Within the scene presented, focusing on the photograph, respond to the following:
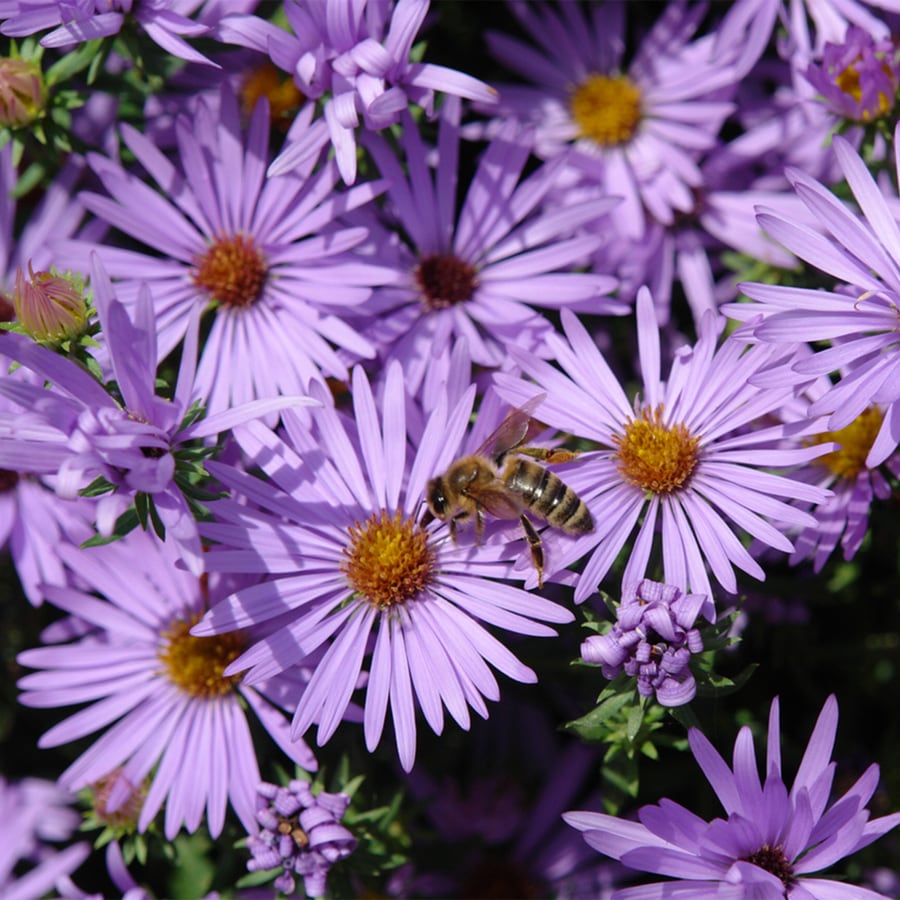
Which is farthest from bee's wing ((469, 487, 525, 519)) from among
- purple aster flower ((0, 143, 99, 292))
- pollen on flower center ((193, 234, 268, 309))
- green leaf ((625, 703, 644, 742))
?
purple aster flower ((0, 143, 99, 292))

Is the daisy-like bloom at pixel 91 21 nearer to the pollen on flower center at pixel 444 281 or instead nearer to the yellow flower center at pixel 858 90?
the pollen on flower center at pixel 444 281

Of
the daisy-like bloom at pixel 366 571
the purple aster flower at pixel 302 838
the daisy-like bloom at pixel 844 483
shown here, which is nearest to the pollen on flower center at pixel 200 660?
the daisy-like bloom at pixel 366 571

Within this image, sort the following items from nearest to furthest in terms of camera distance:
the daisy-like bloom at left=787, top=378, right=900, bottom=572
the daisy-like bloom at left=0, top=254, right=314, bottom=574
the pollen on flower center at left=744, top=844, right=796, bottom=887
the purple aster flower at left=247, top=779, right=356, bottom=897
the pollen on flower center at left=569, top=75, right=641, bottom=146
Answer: the daisy-like bloom at left=0, top=254, right=314, bottom=574 < the pollen on flower center at left=744, top=844, right=796, bottom=887 < the purple aster flower at left=247, top=779, right=356, bottom=897 < the daisy-like bloom at left=787, top=378, right=900, bottom=572 < the pollen on flower center at left=569, top=75, right=641, bottom=146

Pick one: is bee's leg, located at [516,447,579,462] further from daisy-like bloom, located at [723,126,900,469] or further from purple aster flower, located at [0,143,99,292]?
purple aster flower, located at [0,143,99,292]

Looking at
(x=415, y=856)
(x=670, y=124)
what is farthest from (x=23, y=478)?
(x=670, y=124)

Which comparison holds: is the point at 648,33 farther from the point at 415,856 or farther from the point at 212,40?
the point at 415,856
